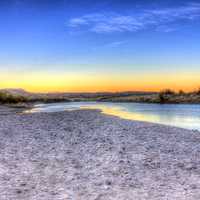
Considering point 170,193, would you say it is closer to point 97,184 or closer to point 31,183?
point 97,184

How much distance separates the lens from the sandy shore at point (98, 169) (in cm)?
632

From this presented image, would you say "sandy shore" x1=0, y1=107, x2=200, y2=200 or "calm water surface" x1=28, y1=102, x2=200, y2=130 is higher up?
"sandy shore" x1=0, y1=107, x2=200, y2=200

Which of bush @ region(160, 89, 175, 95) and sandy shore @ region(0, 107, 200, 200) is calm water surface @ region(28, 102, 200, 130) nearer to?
sandy shore @ region(0, 107, 200, 200)

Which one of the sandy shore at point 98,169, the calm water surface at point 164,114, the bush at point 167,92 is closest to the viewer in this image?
the sandy shore at point 98,169

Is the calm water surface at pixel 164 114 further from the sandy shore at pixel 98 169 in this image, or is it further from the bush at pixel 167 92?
the bush at pixel 167 92

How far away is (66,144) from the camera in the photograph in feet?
40.8

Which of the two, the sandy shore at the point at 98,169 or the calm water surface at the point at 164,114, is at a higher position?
the sandy shore at the point at 98,169

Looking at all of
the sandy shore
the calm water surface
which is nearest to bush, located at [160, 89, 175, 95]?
the calm water surface

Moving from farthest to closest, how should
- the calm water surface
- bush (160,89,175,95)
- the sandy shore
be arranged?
bush (160,89,175,95)
the calm water surface
the sandy shore

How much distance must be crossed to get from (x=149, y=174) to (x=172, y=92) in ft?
359

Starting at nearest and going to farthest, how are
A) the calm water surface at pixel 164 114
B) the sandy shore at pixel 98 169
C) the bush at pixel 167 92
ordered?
the sandy shore at pixel 98 169 → the calm water surface at pixel 164 114 → the bush at pixel 167 92

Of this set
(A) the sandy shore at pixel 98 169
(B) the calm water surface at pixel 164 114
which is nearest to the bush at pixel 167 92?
(B) the calm water surface at pixel 164 114

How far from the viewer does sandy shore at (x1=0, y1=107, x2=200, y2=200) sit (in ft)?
20.7

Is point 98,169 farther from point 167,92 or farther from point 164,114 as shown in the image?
point 167,92
